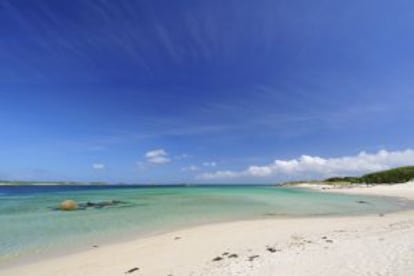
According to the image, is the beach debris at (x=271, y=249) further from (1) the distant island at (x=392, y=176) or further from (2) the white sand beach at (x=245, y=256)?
(1) the distant island at (x=392, y=176)

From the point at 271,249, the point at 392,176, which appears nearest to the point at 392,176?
the point at 392,176

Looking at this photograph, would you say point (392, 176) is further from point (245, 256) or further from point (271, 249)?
point (245, 256)

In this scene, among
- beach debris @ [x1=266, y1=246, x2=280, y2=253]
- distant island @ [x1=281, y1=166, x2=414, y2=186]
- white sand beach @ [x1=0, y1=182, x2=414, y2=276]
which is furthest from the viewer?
distant island @ [x1=281, y1=166, x2=414, y2=186]

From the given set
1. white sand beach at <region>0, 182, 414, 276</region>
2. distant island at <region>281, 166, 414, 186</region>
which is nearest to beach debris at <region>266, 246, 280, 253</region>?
white sand beach at <region>0, 182, 414, 276</region>

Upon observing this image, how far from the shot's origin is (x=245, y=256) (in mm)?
9828

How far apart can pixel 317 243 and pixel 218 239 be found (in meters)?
4.11

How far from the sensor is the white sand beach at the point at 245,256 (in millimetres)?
7781

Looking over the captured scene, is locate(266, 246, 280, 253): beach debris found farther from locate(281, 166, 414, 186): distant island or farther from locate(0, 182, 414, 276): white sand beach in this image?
locate(281, 166, 414, 186): distant island

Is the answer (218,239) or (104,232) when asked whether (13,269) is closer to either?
(104,232)

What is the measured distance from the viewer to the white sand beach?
7.78 m

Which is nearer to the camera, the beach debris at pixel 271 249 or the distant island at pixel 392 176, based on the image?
the beach debris at pixel 271 249

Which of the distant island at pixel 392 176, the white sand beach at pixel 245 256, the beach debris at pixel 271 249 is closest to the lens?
the white sand beach at pixel 245 256

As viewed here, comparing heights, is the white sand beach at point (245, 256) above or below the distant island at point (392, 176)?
below

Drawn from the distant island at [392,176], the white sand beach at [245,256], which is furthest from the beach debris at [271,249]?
the distant island at [392,176]
